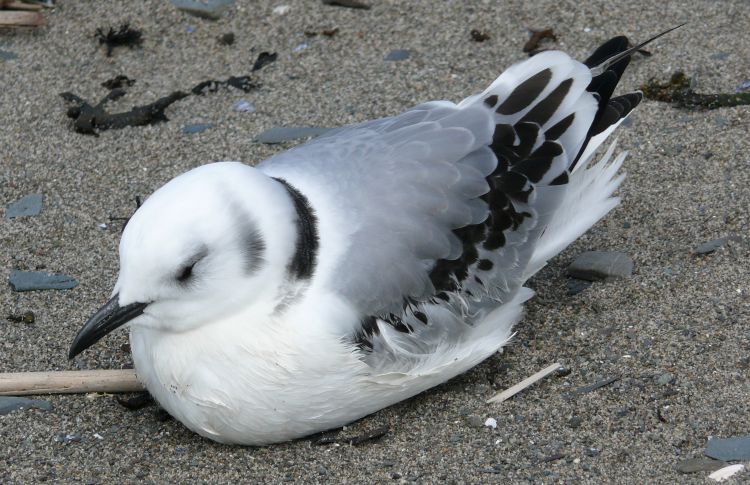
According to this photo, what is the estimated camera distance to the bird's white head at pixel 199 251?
11.2ft

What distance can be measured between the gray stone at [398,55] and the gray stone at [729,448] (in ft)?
10.7

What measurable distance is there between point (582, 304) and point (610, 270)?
0.24 m

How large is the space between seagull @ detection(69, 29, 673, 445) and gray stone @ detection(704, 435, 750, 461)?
0.91 metres

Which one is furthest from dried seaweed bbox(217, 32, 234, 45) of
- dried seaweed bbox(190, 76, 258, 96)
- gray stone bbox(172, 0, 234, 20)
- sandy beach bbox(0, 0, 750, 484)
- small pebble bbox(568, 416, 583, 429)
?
small pebble bbox(568, 416, 583, 429)

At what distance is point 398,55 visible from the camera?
628cm

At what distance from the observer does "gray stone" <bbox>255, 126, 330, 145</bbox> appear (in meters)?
5.71

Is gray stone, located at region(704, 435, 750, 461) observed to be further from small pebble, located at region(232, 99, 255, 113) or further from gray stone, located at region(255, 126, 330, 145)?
small pebble, located at region(232, 99, 255, 113)

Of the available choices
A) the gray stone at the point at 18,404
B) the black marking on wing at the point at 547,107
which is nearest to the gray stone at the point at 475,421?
the black marking on wing at the point at 547,107

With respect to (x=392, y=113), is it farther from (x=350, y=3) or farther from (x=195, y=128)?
(x=350, y=3)

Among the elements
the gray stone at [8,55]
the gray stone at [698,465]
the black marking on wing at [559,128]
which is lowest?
the gray stone at [8,55]

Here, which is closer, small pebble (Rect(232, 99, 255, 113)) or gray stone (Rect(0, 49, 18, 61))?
small pebble (Rect(232, 99, 255, 113))

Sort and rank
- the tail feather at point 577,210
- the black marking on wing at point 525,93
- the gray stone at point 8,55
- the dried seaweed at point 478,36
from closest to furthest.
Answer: the black marking on wing at point 525,93, the tail feather at point 577,210, the dried seaweed at point 478,36, the gray stone at point 8,55

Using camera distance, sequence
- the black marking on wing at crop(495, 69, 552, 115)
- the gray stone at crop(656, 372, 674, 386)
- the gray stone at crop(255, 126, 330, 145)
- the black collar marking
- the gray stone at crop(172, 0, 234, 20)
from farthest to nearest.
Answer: the gray stone at crop(172, 0, 234, 20)
the gray stone at crop(255, 126, 330, 145)
the black marking on wing at crop(495, 69, 552, 115)
the gray stone at crop(656, 372, 674, 386)
the black collar marking

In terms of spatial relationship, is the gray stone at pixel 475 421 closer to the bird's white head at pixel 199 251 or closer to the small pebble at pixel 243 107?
the bird's white head at pixel 199 251
